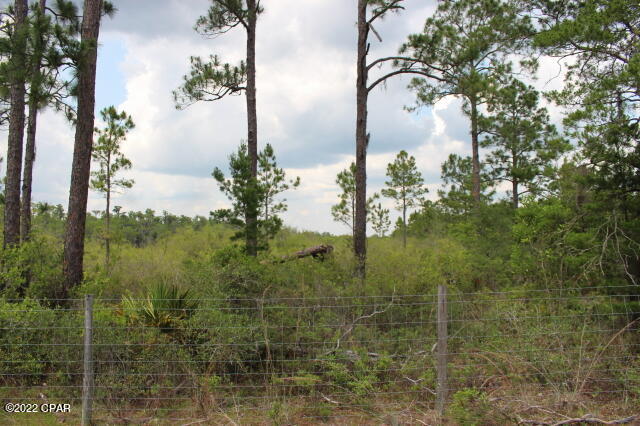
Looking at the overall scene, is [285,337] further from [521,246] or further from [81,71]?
[521,246]

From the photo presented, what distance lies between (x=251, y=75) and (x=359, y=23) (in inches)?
128

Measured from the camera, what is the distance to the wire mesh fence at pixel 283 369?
18.0 ft

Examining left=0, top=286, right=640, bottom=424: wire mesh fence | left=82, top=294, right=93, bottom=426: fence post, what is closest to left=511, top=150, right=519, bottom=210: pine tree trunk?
left=0, top=286, right=640, bottom=424: wire mesh fence

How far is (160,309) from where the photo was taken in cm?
710

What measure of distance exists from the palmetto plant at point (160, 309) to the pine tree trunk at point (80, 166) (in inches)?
82.3

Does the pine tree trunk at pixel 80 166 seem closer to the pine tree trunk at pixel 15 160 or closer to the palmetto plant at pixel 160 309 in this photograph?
the pine tree trunk at pixel 15 160

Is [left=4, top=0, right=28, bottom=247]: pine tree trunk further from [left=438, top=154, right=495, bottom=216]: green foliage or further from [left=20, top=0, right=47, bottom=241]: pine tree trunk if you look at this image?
[left=438, top=154, right=495, bottom=216]: green foliage

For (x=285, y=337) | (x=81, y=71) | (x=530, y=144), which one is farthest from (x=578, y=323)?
(x=530, y=144)

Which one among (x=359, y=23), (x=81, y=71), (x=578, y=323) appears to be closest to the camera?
(x=578, y=323)

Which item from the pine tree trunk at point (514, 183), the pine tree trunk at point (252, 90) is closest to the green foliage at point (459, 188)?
the pine tree trunk at point (514, 183)

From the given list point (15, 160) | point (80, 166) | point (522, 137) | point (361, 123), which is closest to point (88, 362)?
point (80, 166)

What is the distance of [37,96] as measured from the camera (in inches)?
321

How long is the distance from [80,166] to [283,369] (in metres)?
5.51

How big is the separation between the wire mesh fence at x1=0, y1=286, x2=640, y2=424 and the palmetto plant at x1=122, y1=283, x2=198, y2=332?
21 mm
